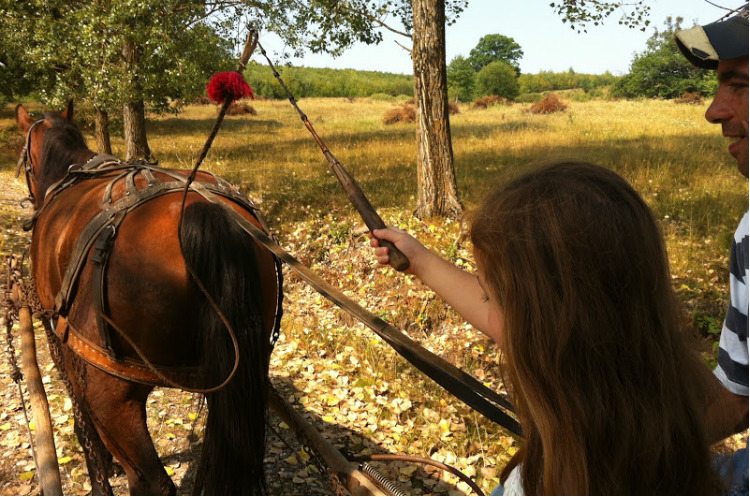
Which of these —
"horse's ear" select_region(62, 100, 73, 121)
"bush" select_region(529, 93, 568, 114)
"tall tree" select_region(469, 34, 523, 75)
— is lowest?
"horse's ear" select_region(62, 100, 73, 121)

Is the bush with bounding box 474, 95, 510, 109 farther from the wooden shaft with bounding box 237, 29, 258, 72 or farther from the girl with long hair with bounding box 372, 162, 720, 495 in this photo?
the girl with long hair with bounding box 372, 162, 720, 495

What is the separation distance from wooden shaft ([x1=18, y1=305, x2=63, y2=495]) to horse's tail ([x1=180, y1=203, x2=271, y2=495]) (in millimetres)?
643

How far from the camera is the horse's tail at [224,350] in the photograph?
2533 mm

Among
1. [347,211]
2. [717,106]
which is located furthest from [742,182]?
[717,106]

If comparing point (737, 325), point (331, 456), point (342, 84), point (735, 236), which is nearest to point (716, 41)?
point (735, 236)

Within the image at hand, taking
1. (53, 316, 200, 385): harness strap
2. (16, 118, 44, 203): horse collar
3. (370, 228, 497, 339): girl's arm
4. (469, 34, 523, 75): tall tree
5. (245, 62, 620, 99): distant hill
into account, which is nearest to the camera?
(370, 228, 497, 339): girl's arm

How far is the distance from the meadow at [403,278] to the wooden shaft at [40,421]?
1275 mm

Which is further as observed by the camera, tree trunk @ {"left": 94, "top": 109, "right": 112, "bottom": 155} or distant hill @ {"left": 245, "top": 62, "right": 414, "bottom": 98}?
distant hill @ {"left": 245, "top": 62, "right": 414, "bottom": 98}

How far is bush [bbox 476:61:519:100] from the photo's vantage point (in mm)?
53062

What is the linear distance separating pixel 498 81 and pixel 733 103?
55.2 meters

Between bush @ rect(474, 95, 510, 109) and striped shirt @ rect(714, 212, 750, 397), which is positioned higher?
bush @ rect(474, 95, 510, 109)

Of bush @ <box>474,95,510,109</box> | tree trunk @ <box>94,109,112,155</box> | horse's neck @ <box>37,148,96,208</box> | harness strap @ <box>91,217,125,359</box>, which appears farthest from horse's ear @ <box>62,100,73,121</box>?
bush @ <box>474,95,510,109</box>

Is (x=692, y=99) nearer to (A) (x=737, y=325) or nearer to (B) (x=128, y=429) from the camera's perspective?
(A) (x=737, y=325)

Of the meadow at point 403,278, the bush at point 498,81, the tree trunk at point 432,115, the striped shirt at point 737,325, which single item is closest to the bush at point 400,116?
the meadow at point 403,278
